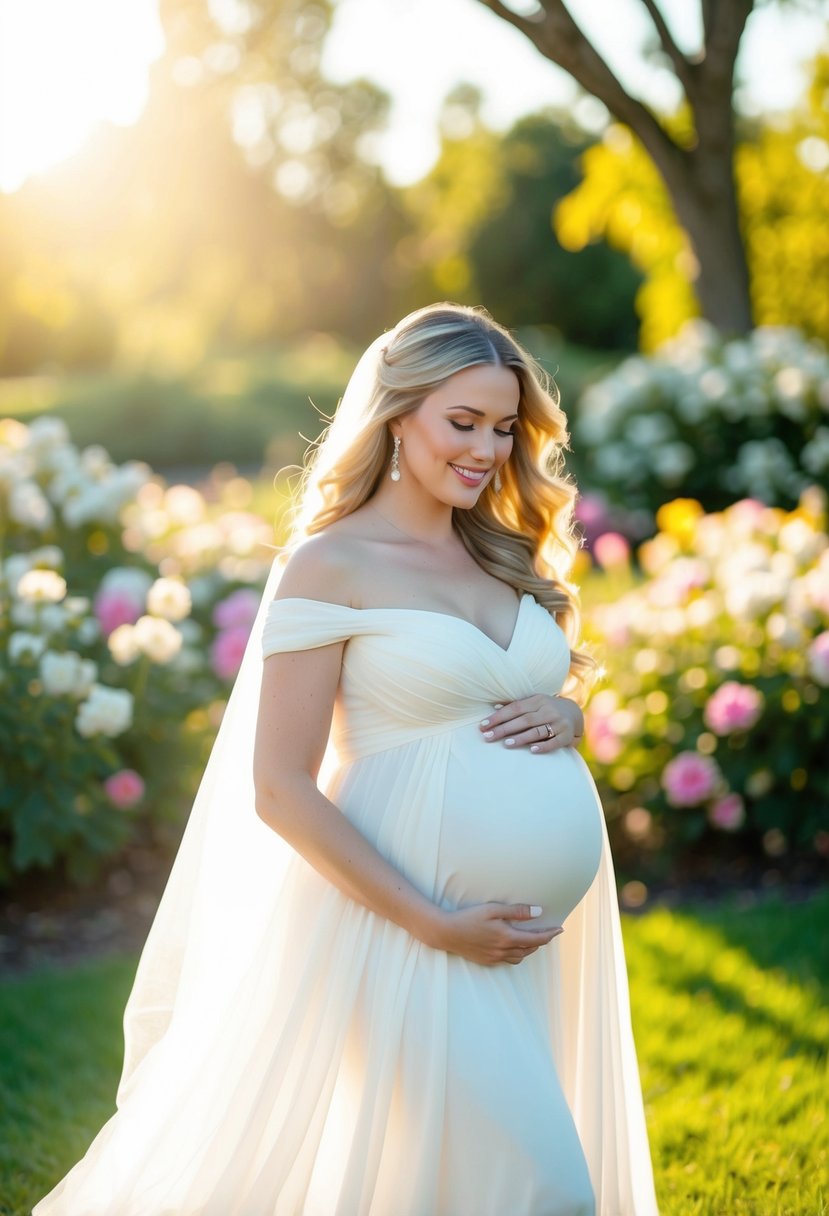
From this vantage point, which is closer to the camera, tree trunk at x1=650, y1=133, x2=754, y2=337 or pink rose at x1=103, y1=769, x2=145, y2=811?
pink rose at x1=103, y1=769, x2=145, y2=811

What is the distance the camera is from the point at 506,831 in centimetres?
263

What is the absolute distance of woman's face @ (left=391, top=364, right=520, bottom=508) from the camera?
107 inches

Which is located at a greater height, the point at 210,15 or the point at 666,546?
the point at 210,15

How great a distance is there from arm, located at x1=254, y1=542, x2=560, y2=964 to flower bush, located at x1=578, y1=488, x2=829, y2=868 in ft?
11.1

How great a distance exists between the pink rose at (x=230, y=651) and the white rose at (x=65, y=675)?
910 millimetres

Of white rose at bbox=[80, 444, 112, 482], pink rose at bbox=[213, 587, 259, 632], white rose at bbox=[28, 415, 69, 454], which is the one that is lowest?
pink rose at bbox=[213, 587, 259, 632]

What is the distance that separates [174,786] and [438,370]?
3391 mm

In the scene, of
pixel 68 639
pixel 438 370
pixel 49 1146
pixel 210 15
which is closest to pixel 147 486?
pixel 68 639

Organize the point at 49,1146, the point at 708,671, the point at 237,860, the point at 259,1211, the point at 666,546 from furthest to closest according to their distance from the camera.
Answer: the point at 666,546 → the point at 708,671 → the point at 49,1146 → the point at 237,860 → the point at 259,1211

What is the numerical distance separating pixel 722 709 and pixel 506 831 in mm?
3320

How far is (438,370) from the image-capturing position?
2.71 meters

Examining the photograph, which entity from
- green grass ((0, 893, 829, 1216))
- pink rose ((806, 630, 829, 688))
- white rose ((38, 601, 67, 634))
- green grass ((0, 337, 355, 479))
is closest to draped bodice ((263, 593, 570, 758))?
green grass ((0, 893, 829, 1216))

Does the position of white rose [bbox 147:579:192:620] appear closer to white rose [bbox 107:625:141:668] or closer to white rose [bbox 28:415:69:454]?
white rose [bbox 107:625:141:668]

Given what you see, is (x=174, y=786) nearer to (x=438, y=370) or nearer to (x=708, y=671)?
(x=708, y=671)
